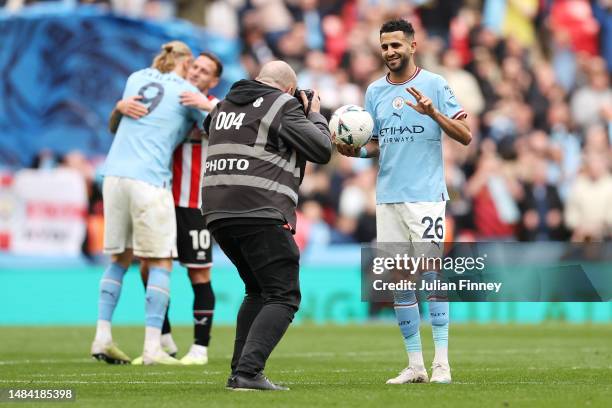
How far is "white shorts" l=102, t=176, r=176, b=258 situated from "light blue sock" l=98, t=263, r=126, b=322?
0.82 ft

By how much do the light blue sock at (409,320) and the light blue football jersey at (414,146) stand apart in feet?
2.30

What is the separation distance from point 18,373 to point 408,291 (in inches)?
124

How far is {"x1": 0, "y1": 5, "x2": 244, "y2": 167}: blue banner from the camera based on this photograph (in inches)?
832

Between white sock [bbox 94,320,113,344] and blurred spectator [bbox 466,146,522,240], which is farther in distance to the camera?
blurred spectator [bbox 466,146,522,240]

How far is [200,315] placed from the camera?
11953 mm

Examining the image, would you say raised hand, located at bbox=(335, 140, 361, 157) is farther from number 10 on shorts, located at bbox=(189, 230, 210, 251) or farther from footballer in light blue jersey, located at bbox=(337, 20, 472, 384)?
number 10 on shorts, located at bbox=(189, 230, 210, 251)

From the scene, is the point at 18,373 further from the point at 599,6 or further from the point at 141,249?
the point at 599,6

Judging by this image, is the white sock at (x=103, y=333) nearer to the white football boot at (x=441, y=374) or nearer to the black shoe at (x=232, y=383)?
the black shoe at (x=232, y=383)

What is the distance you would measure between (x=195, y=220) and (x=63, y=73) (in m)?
9.98

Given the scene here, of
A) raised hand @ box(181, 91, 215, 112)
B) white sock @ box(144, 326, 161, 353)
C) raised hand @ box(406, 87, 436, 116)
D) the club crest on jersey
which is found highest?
raised hand @ box(181, 91, 215, 112)

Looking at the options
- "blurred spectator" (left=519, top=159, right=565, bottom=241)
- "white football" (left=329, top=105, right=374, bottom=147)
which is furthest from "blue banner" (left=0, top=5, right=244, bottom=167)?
"white football" (left=329, top=105, right=374, bottom=147)

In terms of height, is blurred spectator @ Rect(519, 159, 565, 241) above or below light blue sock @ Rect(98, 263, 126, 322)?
above

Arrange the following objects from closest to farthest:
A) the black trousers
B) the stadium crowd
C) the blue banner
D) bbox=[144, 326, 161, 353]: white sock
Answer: the black trousers
bbox=[144, 326, 161, 353]: white sock
the blue banner
the stadium crowd

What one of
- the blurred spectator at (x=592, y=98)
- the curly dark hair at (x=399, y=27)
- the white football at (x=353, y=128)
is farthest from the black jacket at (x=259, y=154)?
the blurred spectator at (x=592, y=98)
